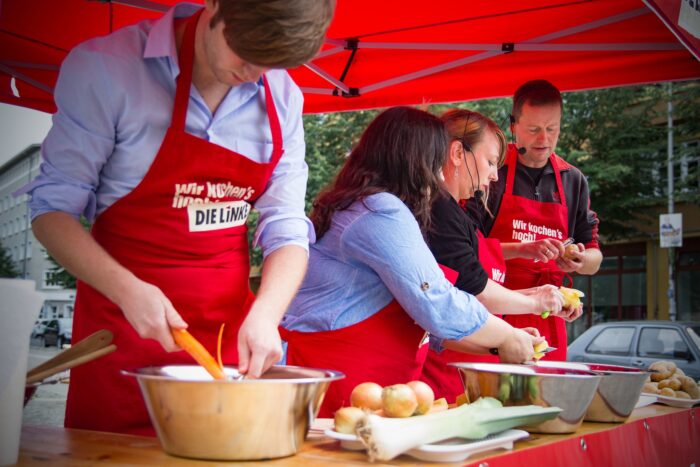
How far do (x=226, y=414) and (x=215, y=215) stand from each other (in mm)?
684

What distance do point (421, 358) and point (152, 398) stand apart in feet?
3.53

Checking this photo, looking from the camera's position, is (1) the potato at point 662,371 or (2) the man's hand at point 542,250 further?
(2) the man's hand at point 542,250

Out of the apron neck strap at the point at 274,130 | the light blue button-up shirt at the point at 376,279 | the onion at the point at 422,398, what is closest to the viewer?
the onion at the point at 422,398

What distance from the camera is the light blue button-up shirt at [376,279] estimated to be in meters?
1.88

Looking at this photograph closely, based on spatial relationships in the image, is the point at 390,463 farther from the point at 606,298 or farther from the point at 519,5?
the point at 606,298

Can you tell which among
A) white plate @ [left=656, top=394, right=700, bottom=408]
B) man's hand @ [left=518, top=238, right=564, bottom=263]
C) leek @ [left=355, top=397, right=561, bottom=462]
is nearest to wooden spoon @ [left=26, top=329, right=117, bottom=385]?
leek @ [left=355, top=397, right=561, bottom=462]

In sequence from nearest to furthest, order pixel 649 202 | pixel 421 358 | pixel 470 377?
pixel 470 377 → pixel 421 358 → pixel 649 202

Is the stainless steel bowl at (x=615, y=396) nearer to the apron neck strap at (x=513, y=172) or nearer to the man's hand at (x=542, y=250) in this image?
the man's hand at (x=542, y=250)

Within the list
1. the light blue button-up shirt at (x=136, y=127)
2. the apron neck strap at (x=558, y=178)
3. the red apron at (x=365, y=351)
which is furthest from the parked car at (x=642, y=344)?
the light blue button-up shirt at (x=136, y=127)

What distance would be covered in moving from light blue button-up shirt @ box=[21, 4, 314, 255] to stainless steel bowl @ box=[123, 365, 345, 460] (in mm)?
510

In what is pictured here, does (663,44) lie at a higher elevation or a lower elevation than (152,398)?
higher

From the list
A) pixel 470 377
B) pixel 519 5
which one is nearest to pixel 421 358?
pixel 470 377

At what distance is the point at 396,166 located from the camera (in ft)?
7.12

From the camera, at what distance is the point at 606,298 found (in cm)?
1944
